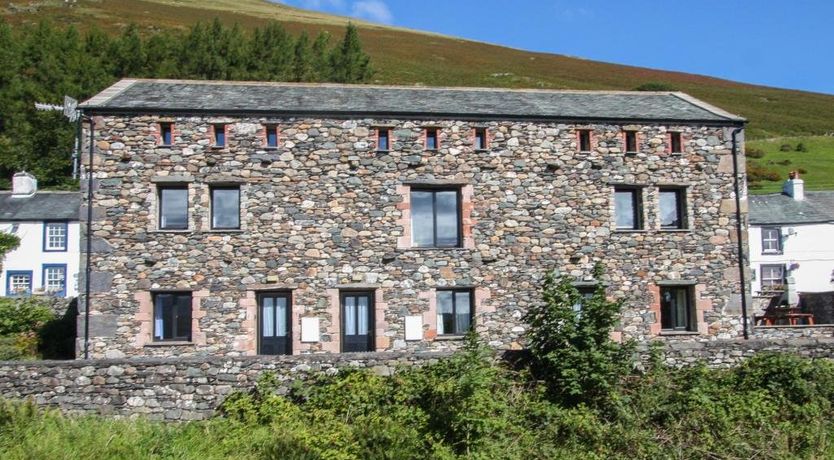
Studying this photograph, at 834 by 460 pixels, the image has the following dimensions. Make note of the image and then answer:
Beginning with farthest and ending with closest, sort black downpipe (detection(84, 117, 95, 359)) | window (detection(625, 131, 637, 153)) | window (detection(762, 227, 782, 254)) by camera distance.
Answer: window (detection(762, 227, 782, 254)) < window (detection(625, 131, 637, 153)) < black downpipe (detection(84, 117, 95, 359))

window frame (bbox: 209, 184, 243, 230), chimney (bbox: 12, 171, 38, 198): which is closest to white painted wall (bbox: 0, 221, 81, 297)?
chimney (bbox: 12, 171, 38, 198)

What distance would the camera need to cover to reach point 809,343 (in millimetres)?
14805

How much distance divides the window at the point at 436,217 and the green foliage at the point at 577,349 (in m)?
4.89

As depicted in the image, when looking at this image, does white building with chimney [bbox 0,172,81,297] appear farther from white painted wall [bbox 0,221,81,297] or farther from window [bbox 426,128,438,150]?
window [bbox 426,128,438,150]

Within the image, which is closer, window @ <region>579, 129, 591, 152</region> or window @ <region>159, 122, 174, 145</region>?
window @ <region>159, 122, 174, 145</region>

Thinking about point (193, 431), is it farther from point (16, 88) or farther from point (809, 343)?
point (16, 88)

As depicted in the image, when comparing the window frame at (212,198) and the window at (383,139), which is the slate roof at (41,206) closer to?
the window frame at (212,198)

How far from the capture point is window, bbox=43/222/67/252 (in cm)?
3100

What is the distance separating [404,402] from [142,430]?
14.5 ft

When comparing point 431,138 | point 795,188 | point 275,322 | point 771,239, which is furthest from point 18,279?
point 795,188

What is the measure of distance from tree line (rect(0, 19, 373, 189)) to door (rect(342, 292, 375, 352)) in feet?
87.1

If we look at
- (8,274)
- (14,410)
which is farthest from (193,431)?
(8,274)

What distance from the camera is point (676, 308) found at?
19.0 metres

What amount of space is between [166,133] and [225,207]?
2366mm
